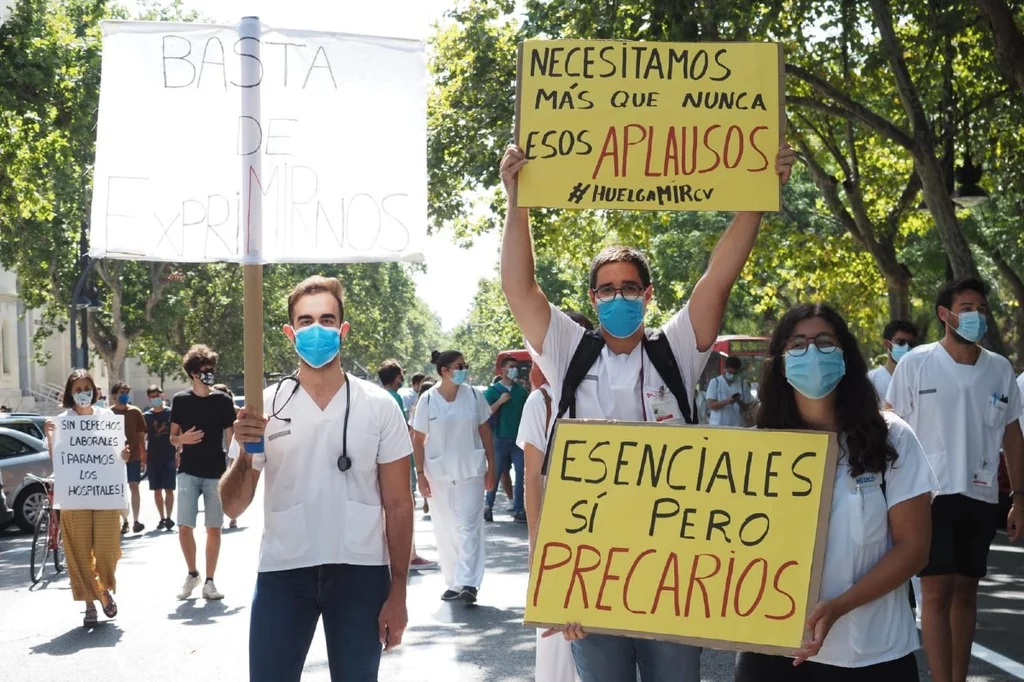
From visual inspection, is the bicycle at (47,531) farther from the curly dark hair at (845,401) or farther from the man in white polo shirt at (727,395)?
the man in white polo shirt at (727,395)

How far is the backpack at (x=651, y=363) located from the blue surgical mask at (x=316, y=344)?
767 millimetres

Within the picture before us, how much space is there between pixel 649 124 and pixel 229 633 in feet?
19.2

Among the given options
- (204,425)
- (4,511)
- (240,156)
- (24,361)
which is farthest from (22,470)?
(24,361)

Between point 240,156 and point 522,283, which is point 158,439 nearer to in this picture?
point 240,156

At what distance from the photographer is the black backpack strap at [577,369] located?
4.08 m

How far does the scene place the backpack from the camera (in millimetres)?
4047

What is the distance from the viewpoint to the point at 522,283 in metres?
4.12

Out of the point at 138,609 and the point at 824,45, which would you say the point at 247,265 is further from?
the point at 824,45

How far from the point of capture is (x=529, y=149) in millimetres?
4043

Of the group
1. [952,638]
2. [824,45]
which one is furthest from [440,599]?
[824,45]

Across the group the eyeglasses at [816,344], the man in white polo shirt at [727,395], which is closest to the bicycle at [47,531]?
the eyeglasses at [816,344]

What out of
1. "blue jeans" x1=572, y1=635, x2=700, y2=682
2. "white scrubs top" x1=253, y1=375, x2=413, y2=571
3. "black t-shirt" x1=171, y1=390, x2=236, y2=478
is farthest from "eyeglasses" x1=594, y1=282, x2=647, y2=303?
"black t-shirt" x1=171, y1=390, x2=236, y2=478

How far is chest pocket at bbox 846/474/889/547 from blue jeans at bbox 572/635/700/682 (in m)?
0.67

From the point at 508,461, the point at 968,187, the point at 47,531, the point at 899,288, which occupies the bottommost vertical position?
the point at 47,531
